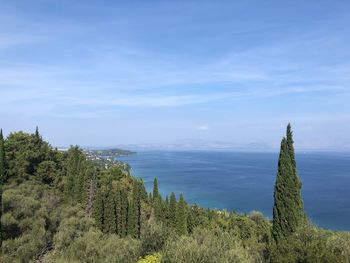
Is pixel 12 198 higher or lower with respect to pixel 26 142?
lower

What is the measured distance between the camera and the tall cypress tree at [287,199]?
87.3ft

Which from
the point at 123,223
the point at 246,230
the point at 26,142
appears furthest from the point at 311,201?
the point at 26,142

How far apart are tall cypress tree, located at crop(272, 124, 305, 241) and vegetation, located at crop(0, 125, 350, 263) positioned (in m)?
0.07

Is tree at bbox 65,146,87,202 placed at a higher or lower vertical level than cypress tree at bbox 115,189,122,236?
higher

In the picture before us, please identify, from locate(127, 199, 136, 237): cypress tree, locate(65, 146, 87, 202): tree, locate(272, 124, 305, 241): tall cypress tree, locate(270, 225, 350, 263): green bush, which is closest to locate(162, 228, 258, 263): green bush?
locate(270, 225, 350, 263): green bush

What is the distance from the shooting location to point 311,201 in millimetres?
106188

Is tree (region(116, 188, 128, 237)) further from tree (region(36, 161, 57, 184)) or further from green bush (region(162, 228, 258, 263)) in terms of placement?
green bush (region(162, 228, 258, 263))

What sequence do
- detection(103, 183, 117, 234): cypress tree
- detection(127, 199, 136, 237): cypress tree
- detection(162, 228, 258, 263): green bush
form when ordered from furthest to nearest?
detection(127, 199, 136, 237): cypress tree
detection(103, 183, 117, 234): cypress tree
detection(162, 228, 258, 263): green bush

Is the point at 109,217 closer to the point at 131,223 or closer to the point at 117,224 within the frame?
the point at 117,224

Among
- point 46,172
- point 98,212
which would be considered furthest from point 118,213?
point 46,172

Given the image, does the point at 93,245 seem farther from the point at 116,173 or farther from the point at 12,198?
the point at 116,173

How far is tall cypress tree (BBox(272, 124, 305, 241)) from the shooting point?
2661cm

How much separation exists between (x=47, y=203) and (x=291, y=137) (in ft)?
91.4

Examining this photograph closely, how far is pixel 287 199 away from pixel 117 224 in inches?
1139
